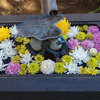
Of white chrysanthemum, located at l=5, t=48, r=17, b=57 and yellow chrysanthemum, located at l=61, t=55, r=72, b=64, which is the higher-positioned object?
white chrysanthemum, located at l=5, t=48, r=17, b=57

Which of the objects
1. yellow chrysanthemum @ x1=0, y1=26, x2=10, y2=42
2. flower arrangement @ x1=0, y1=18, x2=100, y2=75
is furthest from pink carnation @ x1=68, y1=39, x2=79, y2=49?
yellow chrysanthemum @ x1=0, y1=26, x2=10, y2=42

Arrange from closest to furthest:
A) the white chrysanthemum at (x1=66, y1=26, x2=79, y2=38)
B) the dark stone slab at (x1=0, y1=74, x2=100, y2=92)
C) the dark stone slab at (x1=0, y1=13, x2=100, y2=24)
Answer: the dark stone slab at (x1=0, y1=74, x2=100, y2=92), the white chrysanthemum at (x1=66, y1=26, x2=79, y2=38), the dark stone slab at (x1=0, y1=13, x2=100, y2=24)

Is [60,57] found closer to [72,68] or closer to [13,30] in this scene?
[72,68]

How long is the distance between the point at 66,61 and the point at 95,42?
0.31m

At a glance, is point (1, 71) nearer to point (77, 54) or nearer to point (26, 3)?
point (77, 54)

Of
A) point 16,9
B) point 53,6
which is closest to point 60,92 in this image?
point 53,6

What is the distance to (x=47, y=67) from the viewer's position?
105 centimetres

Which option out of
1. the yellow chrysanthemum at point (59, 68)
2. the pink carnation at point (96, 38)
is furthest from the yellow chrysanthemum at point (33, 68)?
the pink carnation at point (96, 38)

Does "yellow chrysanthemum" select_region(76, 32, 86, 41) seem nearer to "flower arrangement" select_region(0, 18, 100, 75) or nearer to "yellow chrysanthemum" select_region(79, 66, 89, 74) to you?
"flower arrangement" select_region(0, 18, 100, 75)

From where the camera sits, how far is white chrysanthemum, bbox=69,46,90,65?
1.13 m

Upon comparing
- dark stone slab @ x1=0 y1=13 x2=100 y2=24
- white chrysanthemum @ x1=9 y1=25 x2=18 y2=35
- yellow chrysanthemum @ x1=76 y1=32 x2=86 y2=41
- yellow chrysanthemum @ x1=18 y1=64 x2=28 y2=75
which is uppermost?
dark stone slab @ x1=0 y1=13 x2=100 y2=24

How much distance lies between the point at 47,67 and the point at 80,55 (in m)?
0.25

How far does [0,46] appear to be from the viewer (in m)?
1.23

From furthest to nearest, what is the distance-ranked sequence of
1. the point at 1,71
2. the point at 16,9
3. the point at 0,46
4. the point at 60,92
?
the point at 16,9 < the point at 0,46 < the point at 1,71 < the point at 60,92
